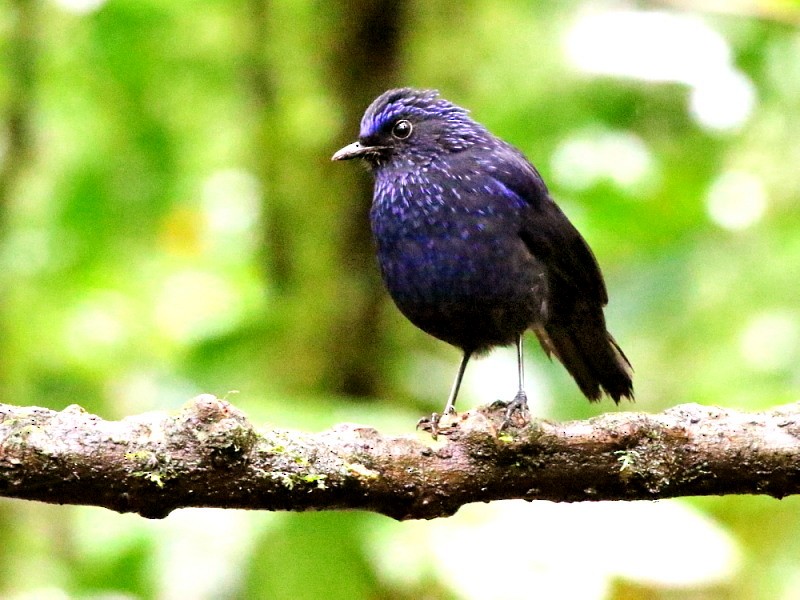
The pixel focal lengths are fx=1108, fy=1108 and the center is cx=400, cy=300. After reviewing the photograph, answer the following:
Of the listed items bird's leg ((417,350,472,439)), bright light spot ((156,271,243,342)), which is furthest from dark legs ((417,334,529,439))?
bright light spot ((156,271,243,342))

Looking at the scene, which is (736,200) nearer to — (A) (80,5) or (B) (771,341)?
(B) (771,341)

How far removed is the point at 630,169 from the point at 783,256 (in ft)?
2.62

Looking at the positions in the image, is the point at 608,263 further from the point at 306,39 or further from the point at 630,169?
the point at 306,39

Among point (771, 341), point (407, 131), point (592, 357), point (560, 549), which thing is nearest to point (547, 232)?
point (592, 357)

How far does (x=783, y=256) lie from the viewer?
16.3ft

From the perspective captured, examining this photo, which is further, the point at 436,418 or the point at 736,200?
the point at 736,200

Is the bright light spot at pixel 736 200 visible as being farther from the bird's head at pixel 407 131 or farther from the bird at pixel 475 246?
the bird's head at pixel 407 131

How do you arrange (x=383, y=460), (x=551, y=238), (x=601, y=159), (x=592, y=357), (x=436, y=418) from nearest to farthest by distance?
(x=383, y=460) → (x=436, y=418) → (x=551, y=238) → (x=592, y=357) → (x=601, y=159)

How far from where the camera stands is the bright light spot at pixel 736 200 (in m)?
5.18

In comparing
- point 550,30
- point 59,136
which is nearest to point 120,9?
point 59,136

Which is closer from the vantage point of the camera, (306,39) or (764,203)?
(764,203)

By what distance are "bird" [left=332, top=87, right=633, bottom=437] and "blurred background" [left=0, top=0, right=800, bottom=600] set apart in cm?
44

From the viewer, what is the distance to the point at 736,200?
5.41m

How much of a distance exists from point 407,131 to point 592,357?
1.09 m
